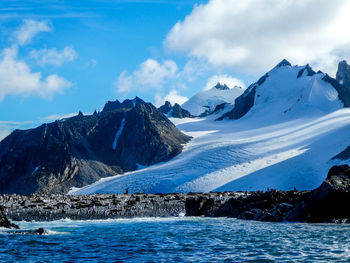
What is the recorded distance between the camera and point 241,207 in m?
43.8

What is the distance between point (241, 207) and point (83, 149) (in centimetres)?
8292

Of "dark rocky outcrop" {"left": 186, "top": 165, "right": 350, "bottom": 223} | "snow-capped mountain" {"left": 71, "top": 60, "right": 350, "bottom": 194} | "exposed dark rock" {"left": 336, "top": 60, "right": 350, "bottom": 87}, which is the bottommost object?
"dark rocky outcrop" {"left": 186, "top": 165, "right": 350, "bottom": 223}

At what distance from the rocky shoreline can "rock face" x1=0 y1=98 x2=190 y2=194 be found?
54146 millimetres

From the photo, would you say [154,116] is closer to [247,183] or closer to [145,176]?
[145,176]

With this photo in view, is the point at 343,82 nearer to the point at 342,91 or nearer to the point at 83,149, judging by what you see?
the point at 342,91

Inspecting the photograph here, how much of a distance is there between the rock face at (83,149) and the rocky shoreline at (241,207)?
5415 cm

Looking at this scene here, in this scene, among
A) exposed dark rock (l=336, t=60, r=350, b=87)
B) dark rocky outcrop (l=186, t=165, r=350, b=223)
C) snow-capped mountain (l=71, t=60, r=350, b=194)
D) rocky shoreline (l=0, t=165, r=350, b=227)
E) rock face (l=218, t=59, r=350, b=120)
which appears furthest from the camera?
exposed dark rock (l=336, t=60, r=350, b=87)

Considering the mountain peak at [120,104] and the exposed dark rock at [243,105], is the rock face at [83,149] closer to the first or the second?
the mountain peak at [120,104]

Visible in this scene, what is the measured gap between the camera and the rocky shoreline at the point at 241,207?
32812mm

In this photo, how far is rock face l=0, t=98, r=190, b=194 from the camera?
103375 millimetres

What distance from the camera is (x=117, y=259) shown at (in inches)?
633

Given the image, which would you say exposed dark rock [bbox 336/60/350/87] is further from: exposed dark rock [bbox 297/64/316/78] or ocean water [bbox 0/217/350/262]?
ocean water [bbox 0/217/350/262]

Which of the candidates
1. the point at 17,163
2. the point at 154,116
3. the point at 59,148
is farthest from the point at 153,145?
the point at 17,163

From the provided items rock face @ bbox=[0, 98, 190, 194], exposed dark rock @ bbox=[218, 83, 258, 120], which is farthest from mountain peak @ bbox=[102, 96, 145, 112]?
exposed dark rock @ bbox=[218, 83, 258, 120]
